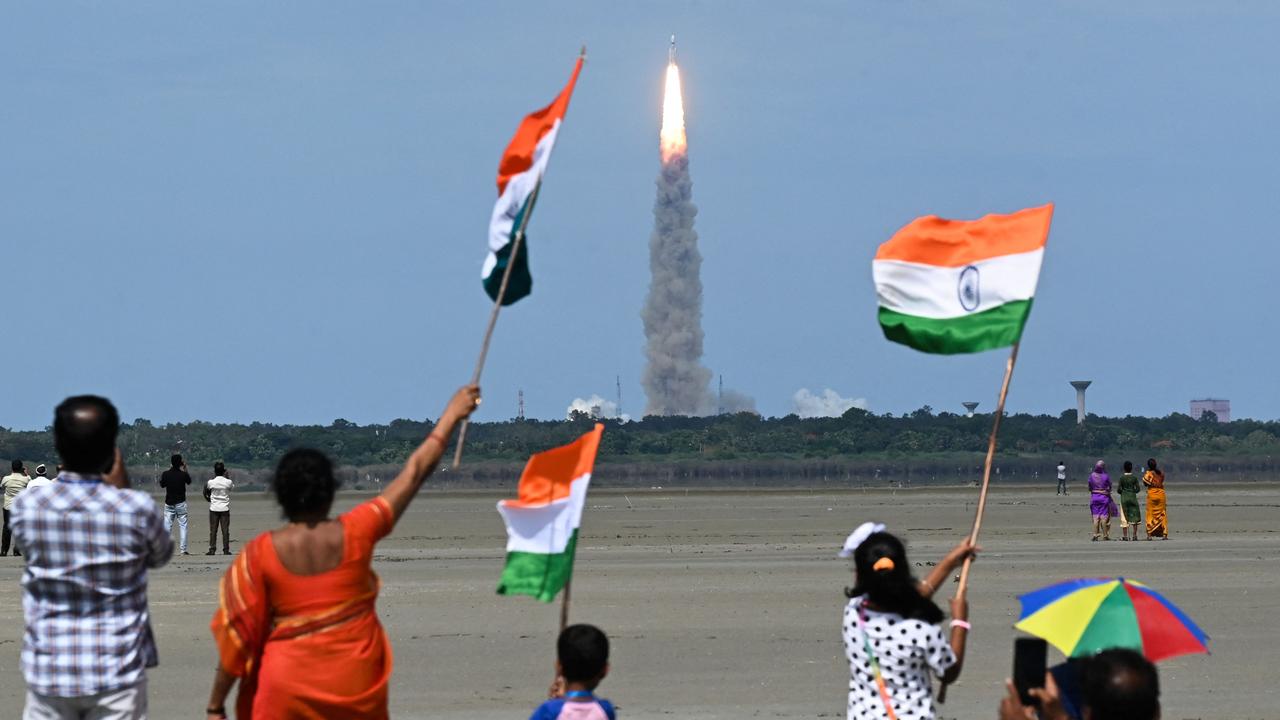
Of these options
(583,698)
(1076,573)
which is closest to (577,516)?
A: (583,698)

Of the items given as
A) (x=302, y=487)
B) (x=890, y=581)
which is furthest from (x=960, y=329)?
(x=302, y=487)

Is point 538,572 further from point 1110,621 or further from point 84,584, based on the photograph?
point 1110,621

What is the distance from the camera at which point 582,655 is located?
6711 millimetres

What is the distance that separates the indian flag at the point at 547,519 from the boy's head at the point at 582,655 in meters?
0.66

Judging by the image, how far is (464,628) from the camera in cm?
1750

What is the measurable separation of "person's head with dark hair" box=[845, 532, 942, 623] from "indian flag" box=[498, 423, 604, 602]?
1.10m

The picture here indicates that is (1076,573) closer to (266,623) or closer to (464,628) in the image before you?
(464,628)

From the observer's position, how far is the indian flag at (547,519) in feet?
24.4

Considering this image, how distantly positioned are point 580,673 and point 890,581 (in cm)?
118

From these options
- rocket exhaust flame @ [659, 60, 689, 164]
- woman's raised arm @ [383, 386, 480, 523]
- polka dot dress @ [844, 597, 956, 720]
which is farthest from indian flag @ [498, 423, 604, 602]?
rocket exhaust flame @ [659, 60, 689, 164]

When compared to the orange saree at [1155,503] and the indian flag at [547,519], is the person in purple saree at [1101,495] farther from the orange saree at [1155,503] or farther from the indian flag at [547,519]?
the indian flag at [547,519]

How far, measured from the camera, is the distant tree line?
419ft

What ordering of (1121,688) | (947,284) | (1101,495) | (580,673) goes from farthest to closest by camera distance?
(1101,495)
(947,284)
(580,673)
(1121,688)

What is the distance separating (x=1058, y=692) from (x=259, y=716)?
2583mm
